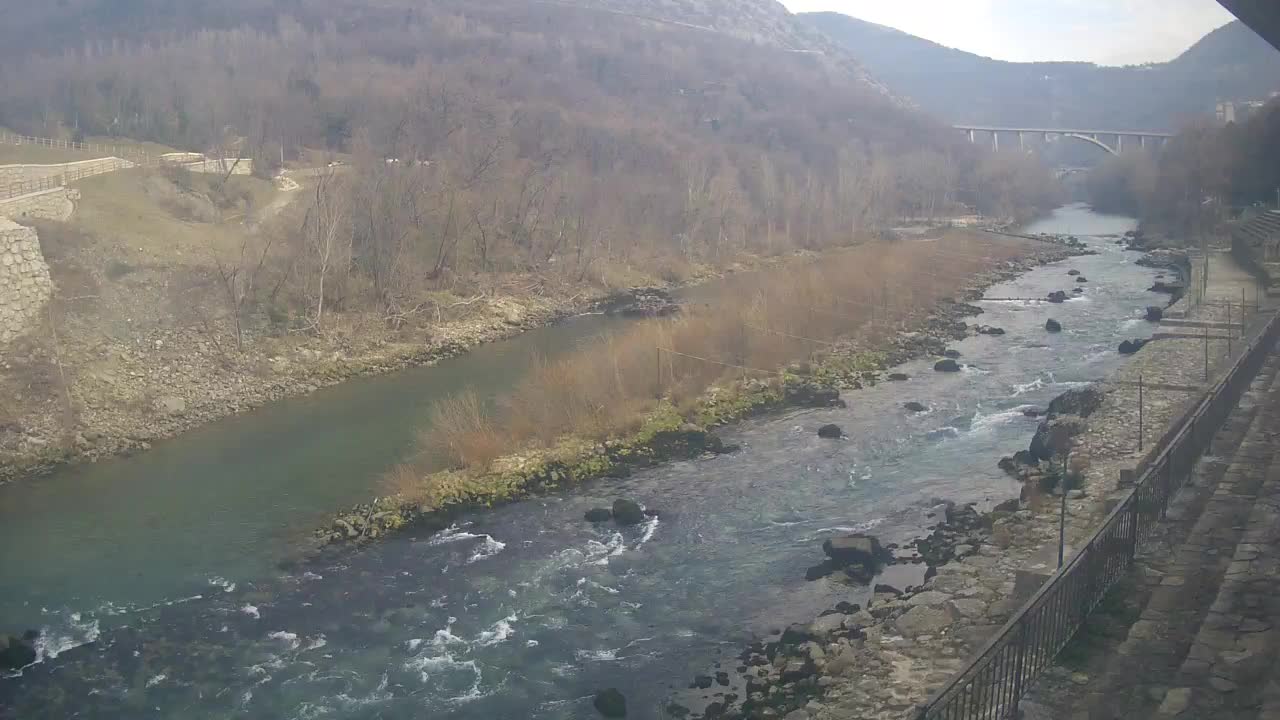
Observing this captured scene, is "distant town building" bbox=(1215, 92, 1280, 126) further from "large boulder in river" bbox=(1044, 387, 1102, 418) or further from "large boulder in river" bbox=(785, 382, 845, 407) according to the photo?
"large boulder in river" bbox=(785, 382, 845, 407)

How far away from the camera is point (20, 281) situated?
19.5 meters

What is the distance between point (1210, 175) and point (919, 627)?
122ft

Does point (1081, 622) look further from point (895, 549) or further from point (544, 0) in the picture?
point (544, 0)

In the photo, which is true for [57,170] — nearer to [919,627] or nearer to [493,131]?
[493,131]

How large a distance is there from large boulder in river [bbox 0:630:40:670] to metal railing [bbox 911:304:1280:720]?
8.26m

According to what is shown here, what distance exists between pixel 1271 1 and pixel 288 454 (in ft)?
45.2

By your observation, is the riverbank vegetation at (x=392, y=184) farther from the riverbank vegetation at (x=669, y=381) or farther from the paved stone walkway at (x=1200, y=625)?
the paved stone walkway at (x=1200, y=625)

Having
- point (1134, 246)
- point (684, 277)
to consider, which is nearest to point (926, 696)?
point (684, 277)

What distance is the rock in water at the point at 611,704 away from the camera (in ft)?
26.7

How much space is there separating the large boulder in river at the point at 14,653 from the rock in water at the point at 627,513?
243 inches

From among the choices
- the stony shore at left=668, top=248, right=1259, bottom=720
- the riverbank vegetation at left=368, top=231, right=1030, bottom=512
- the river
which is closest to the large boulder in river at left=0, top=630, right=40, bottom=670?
the river

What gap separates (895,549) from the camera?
1104 cm

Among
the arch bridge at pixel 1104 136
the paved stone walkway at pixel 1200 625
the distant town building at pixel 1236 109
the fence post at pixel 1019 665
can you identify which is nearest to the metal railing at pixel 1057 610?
the fence post at pixel 1019 665

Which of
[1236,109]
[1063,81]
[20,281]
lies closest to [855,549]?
[20,281]
